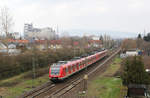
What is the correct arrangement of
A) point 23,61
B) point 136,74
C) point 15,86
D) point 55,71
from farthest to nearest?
point 23,61
point 55,71
point 15,86
point 136,74

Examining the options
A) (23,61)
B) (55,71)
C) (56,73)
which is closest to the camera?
(56,73)

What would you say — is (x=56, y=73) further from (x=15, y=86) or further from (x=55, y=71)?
(x=15, y=86)

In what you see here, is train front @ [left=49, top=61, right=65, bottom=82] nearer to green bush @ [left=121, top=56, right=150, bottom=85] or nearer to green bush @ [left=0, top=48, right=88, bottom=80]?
green bush @ [left=0, top=48, right=88, bottom=80]

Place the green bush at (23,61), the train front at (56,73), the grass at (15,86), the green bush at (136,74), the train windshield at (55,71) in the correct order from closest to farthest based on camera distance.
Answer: the green bush at (136,74) < the grass at (15,86) < the train front at (56,73) < the train windshield at (55,71) < the green bush at (23,61)

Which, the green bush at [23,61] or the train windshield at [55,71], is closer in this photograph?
the train windshield at [55,71]

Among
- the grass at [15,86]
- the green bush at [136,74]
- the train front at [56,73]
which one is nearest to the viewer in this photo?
the green bush at [136,74]

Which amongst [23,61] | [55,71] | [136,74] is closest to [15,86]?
[55,71]

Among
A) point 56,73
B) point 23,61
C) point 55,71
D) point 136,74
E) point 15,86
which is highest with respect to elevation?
point 136,74

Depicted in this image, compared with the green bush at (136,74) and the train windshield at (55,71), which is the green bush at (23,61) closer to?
the train windshield at (55,71)

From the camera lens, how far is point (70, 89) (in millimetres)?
21406

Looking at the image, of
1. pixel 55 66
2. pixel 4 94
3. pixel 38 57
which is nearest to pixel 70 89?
pixel 55 66

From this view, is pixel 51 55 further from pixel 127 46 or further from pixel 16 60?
pixel 127 46

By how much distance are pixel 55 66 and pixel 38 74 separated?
26.2 feet

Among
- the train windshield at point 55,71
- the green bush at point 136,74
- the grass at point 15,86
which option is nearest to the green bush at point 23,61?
the grass at point 15,86
